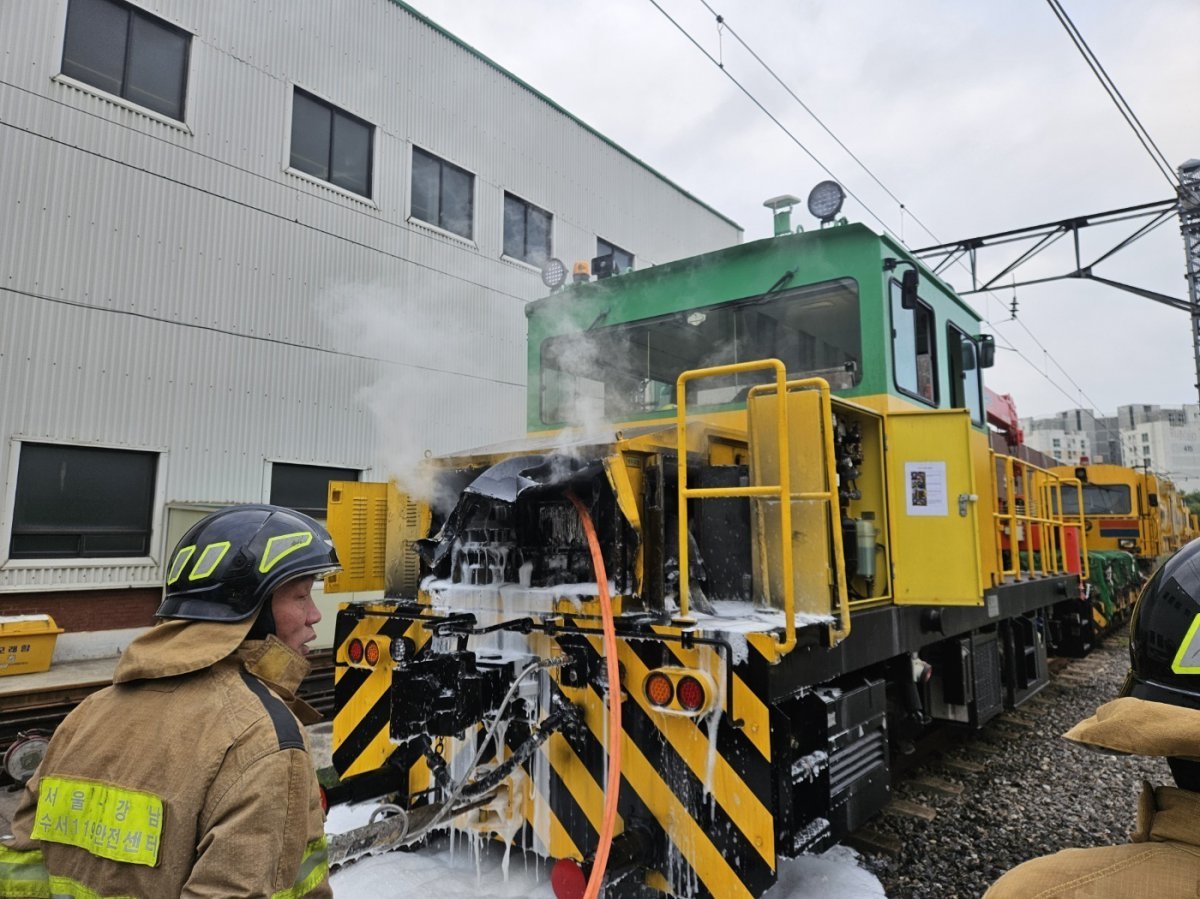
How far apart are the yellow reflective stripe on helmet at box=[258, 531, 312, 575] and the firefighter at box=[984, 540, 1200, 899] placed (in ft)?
4.62

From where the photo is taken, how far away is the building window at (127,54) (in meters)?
9.00

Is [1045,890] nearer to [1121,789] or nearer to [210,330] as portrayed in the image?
[1121,789]

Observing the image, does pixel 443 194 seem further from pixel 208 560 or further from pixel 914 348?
pixel 208 560

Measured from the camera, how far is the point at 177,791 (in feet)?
4.12

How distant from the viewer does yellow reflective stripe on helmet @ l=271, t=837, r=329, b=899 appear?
1.32m

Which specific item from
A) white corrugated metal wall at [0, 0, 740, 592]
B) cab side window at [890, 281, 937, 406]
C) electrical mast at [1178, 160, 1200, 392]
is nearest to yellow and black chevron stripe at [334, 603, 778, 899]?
cab side window at [890, 281, 937, 406]

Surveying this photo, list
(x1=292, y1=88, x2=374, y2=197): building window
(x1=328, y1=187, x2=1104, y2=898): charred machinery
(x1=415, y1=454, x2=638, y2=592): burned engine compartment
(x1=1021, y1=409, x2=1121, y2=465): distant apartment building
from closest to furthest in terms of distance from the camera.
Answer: (x1=328, y1=187, x2=1104, y2=898): charred machinery, (x1=415, y1=454, x2=638, y2=592): burned engine compartment, (x1=292, y1=88, x2=374, y2=197): building window, (x1=1021, y1=409, x2=1121, y2=465): distant apartment building

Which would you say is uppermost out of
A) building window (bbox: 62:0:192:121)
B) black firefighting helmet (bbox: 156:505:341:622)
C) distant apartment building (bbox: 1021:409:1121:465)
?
distant apartment building (bbox: 1021:409:1121:465)

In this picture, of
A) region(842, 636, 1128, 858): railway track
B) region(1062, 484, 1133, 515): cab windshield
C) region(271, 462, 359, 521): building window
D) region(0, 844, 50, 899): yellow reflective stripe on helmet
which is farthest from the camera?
region(1062, 484, 1133, 515): cab windshield

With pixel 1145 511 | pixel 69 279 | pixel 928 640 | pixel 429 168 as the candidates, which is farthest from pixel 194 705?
pixel 1145 511

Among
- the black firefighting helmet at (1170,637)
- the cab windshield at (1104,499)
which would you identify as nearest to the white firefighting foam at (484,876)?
the black firefighting helmet at (1170,637)

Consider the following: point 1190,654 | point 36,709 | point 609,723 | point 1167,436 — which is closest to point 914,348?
point 609,723

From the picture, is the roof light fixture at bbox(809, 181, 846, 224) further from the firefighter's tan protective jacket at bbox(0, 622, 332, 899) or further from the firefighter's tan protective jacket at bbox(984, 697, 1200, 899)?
the firefighter's tan protective jacket at bbox(0, 622, 332, 899)

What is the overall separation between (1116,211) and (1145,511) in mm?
5892
